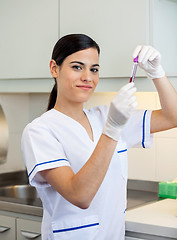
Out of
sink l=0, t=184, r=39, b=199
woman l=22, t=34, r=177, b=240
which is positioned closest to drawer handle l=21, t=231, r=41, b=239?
woman l=22, t=34, r=177, b=240

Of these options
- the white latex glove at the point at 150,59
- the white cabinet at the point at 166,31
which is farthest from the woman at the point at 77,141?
the white cabinet at the point at 166,31

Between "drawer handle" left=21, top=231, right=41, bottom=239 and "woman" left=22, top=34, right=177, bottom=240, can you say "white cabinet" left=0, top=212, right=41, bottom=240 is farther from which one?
"woman" left=22, top=34, right=177, bottom=240

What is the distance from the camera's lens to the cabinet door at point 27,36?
2.27 metres

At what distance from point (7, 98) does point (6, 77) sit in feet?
1.37

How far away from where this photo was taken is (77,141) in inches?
63.6

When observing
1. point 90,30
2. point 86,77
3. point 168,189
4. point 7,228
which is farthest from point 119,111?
point 7,228

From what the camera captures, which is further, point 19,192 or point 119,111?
point 19,192

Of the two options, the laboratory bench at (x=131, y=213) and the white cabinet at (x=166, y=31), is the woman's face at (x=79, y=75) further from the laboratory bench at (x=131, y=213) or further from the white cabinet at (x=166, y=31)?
the laboratory bench at (x=131, y=213)

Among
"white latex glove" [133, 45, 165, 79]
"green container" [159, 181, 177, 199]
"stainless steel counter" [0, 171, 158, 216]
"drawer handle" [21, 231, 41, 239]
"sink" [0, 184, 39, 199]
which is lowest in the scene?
"sink" [0, 184, 39, 199]

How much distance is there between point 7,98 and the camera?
285 cm

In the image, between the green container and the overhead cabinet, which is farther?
the green container

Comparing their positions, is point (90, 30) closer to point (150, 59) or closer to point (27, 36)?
point (27, 36)

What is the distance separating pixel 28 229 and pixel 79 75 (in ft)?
2.89

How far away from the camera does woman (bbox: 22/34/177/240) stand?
1533 mm
